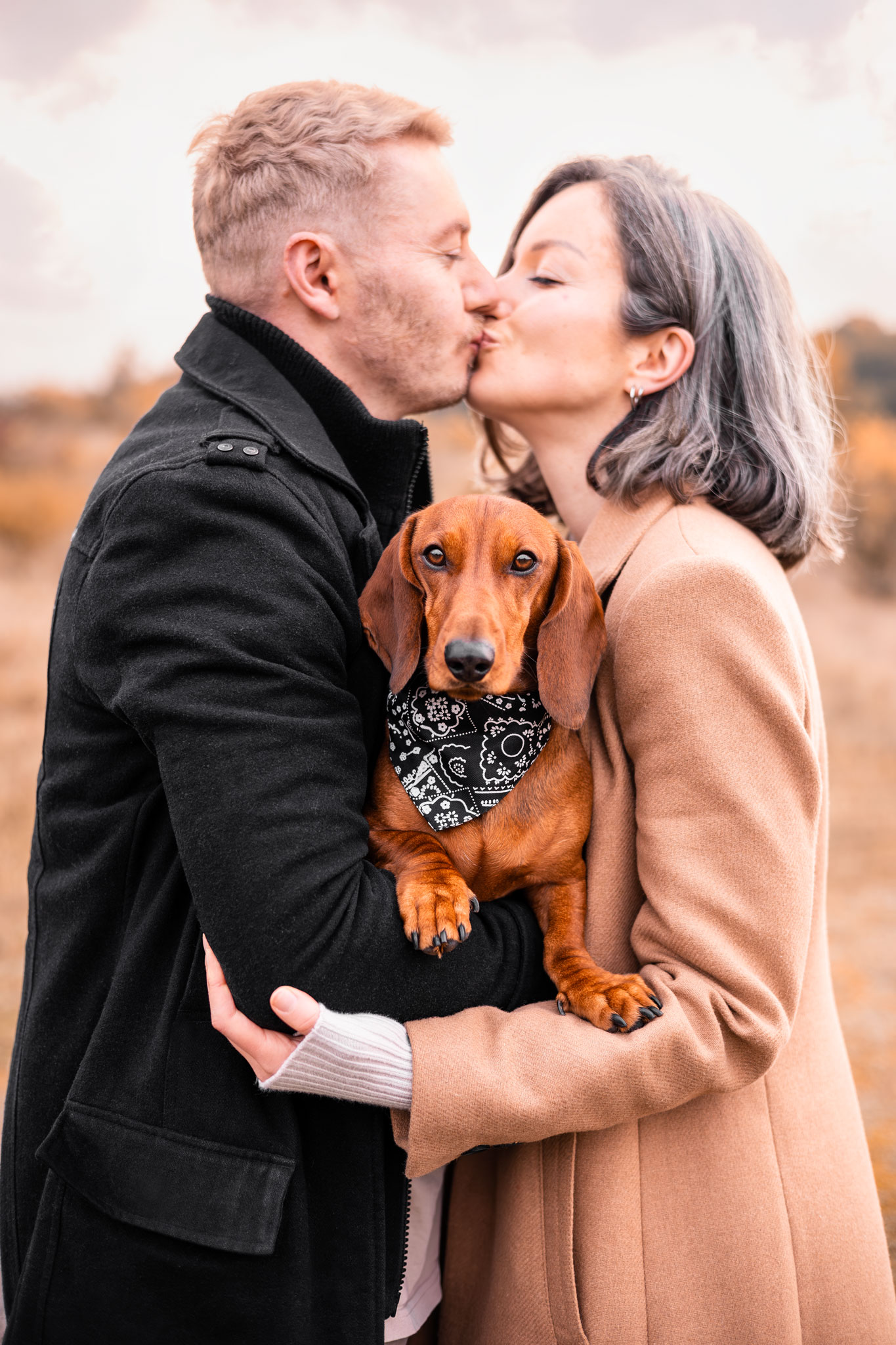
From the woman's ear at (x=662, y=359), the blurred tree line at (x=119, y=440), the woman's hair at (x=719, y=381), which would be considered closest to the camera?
the woman's hair at (x=719, y=381)

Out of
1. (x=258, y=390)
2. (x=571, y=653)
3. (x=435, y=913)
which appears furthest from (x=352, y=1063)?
(x=258, y=390)

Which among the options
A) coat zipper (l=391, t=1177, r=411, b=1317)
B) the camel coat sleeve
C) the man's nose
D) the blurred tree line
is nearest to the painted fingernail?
the camel coat sleeve

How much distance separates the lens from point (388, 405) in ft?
8.51

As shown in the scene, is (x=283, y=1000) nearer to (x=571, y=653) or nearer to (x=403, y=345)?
(x=571, y=653)

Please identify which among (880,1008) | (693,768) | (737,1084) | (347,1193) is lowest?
(880,1008)

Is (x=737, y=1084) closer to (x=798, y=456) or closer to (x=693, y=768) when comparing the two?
(x=693, y=768)

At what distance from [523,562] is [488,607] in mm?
167

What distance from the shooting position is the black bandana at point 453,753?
211 centimetres

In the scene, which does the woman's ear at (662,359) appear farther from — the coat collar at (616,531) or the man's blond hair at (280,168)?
the man's blond hair at (280,168)

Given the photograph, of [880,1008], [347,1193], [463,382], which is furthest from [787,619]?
[880,1008]

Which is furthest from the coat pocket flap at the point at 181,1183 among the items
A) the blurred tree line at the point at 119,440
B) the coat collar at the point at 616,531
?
the blurred tree line at the point at 119,440

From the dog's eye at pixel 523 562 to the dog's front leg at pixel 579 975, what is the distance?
689mm

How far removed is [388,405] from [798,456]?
→ 40.3 inches

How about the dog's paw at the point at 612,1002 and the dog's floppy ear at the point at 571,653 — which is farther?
the dog's floppy ear at the point at 571,653
